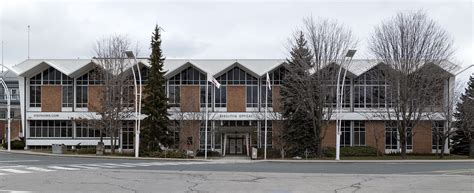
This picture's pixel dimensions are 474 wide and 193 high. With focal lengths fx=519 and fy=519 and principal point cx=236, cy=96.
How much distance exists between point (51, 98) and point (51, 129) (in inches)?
133

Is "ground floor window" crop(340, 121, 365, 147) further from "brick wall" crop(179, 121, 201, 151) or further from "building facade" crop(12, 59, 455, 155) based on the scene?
"brick wall" crop(179, 121, 201, 151)

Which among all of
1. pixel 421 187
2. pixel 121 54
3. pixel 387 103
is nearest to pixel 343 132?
pixel 387 103

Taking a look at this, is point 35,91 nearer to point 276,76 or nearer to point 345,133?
point 276,76

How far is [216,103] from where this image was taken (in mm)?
55438

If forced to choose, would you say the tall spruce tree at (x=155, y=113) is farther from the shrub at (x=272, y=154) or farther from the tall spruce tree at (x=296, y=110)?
the tall spruce tree at (x=296, y=110)

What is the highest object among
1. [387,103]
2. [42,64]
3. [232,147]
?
[42,64]

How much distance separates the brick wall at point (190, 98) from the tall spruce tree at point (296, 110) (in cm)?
1016

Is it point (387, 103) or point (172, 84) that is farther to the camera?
point (172, 84)

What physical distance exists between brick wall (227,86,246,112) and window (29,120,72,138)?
694 inches

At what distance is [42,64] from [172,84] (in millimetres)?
14114

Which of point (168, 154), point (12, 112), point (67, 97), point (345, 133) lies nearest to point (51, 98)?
point (67, 97)

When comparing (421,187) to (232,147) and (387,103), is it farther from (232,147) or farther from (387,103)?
(232,147)

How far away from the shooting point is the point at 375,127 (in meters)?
54.3

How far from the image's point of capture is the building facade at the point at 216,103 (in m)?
54.0
